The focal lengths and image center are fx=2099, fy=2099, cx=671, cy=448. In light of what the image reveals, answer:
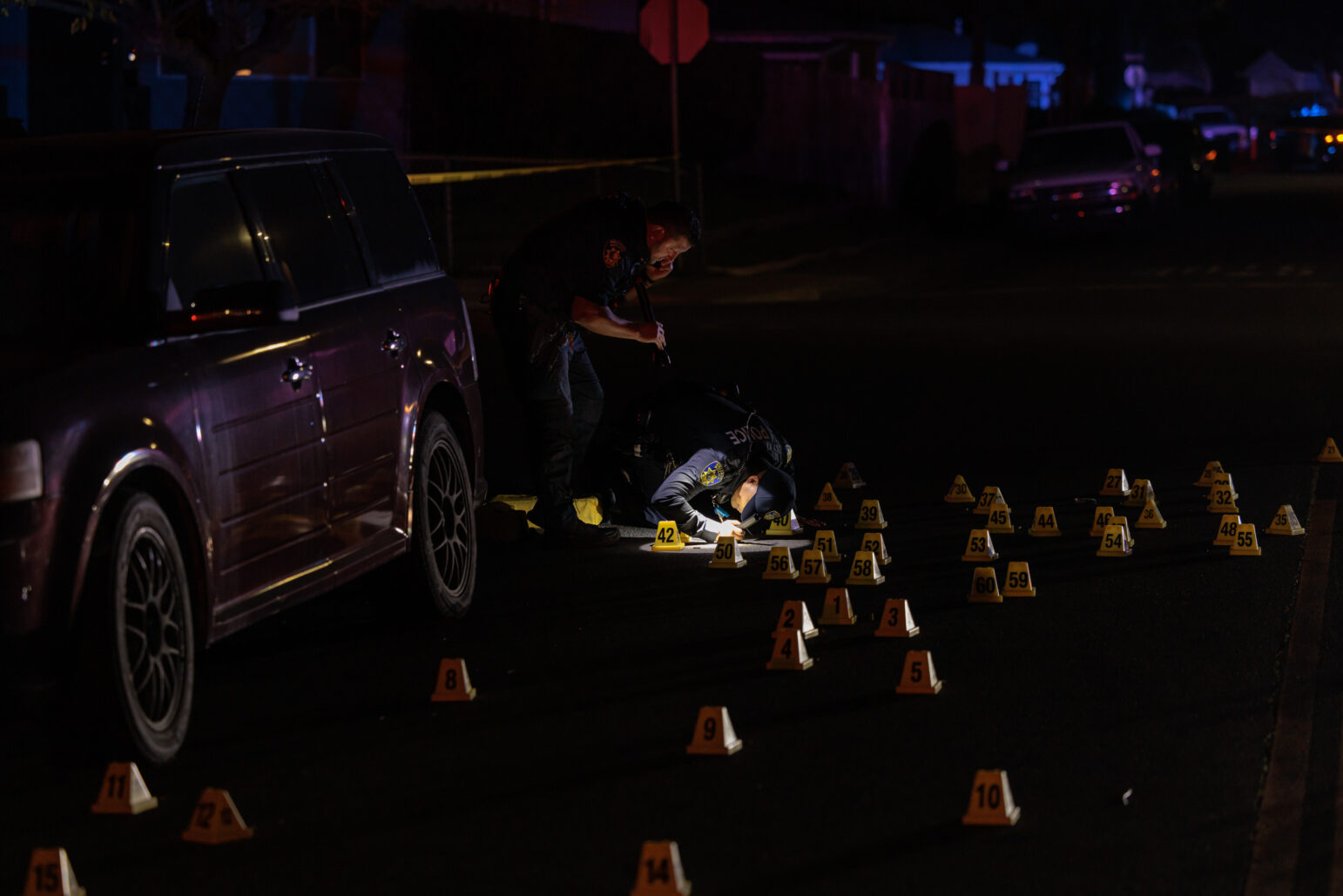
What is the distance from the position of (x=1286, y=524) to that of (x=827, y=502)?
2234 mm

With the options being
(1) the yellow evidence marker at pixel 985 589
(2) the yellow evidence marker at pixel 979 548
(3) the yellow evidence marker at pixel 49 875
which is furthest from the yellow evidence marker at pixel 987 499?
(3) the yellow evidence marker at pixel 49 875

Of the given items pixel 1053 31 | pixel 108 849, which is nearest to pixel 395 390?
pixel 108 849

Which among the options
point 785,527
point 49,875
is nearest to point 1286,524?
point 785,527

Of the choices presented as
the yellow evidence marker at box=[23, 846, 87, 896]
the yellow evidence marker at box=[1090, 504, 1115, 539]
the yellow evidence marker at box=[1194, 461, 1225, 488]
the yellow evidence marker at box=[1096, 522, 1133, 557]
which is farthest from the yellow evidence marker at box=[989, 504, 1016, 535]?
the yellow evidence marker at box=[23, 846, 87, 896]

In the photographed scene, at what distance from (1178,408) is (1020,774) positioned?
8.82m

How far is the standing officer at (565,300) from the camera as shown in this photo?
934 centimetres

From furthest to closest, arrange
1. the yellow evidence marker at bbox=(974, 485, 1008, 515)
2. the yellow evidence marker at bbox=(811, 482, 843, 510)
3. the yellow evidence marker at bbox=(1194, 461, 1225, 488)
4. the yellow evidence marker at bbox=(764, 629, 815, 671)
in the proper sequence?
the yellow evidence marker at bbox=(1194, 461, 1225, 488)
the yellow evidence marker at bbox=(811, 482, 843, 510)
the yellow evidence marker at bbox=(974, 485, 1008, 515)
the yellow evidence marker at bbox=(764, 629, 815, 671)

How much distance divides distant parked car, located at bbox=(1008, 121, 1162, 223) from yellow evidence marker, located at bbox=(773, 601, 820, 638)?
2692 centimetres

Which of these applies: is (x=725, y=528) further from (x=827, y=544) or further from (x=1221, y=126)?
(x=1221, y=126)

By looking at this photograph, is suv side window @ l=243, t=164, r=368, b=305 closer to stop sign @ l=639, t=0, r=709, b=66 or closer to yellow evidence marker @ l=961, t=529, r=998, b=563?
yellow evidence marker @ l=961, t=529, r=998, b=563

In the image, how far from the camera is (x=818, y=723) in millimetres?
6355

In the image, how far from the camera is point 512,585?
8797 mm

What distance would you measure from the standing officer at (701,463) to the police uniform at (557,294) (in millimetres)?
369

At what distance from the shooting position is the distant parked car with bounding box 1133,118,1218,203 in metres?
44.1
